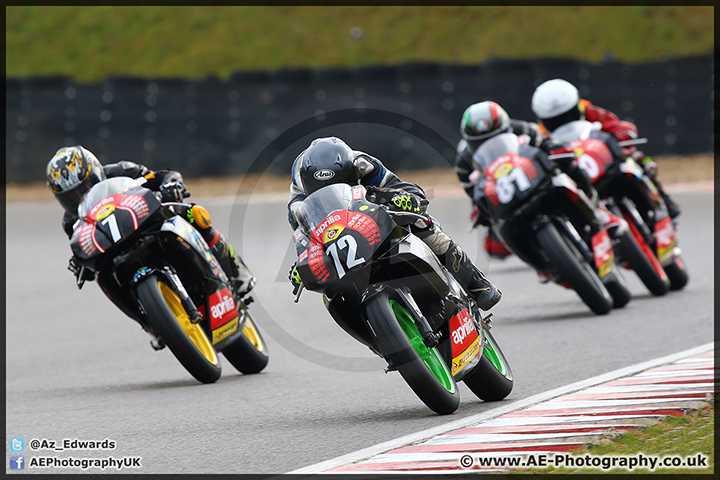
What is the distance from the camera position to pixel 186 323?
7.09 meters

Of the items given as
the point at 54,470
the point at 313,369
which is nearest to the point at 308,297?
the point at 313,369

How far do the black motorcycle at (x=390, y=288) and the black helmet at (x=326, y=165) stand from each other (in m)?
0.10

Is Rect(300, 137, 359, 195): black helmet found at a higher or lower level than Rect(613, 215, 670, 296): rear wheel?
higher

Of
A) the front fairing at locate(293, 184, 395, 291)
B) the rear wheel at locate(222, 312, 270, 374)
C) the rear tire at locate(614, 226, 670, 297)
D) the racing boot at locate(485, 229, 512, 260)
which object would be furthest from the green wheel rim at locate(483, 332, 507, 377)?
the racing boot at locate(485, 229, 512, 260)

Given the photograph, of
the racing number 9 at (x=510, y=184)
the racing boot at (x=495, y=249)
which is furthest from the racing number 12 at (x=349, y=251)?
the racing boot at (x=495, y=249)

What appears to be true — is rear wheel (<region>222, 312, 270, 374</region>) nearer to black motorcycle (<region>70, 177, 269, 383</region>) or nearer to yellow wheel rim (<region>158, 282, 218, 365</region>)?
black motorcycle (<region>70, 177, 269, 383</region>)

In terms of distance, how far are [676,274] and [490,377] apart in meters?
4.86

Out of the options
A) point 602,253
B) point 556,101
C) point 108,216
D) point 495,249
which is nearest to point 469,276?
point 108,216

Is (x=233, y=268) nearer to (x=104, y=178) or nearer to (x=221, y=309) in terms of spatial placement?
(x=221, y=309)

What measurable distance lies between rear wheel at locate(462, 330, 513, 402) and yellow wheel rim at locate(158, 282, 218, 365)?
2.10 metres

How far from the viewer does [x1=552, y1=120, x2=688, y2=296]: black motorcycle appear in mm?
9633

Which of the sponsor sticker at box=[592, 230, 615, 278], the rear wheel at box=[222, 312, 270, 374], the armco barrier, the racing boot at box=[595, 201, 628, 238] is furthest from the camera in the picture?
the armco barrier

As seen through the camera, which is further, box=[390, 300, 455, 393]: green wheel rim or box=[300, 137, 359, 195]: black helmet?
box=[300, 137, 359, 195]: black helmet

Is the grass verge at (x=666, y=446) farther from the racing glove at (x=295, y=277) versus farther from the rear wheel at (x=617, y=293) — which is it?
the rear wheel at (x=617, y=293)
